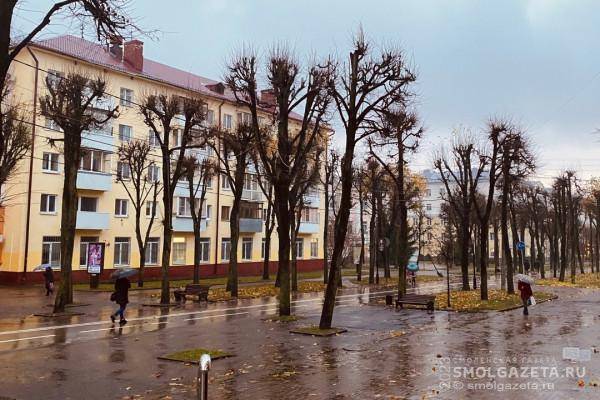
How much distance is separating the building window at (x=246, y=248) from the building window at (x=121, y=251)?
1355cm

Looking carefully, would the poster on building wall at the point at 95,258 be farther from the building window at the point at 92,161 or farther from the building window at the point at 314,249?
the building window at the point at 314,249

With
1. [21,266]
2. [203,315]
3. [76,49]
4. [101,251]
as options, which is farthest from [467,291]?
[76,49]

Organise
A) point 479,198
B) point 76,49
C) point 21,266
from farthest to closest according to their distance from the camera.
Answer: point 479,198 < point 76,49 < point 21,266

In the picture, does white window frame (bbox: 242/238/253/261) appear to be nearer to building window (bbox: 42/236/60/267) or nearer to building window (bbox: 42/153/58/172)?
building window (bbox: 42/236/60/267)

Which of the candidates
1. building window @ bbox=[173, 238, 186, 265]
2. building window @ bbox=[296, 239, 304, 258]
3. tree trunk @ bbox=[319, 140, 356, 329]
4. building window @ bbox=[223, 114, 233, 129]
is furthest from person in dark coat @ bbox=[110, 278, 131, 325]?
building window @ bbox=[296, 239, 304, 258]

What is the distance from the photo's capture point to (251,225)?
5522 centimetres

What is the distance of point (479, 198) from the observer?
63594 millimetres

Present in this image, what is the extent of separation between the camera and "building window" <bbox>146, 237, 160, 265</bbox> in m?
46.3

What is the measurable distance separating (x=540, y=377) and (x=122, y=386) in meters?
7.41

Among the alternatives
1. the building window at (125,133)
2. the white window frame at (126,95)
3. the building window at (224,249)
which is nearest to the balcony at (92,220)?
the building window at (125,133)

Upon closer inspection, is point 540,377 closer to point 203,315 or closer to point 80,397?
point 80,397

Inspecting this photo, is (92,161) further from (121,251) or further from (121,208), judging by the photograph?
(121,251)

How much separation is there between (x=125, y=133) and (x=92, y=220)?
803 centimetres

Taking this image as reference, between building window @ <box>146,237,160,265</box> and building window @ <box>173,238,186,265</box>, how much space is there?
190 centimetres
